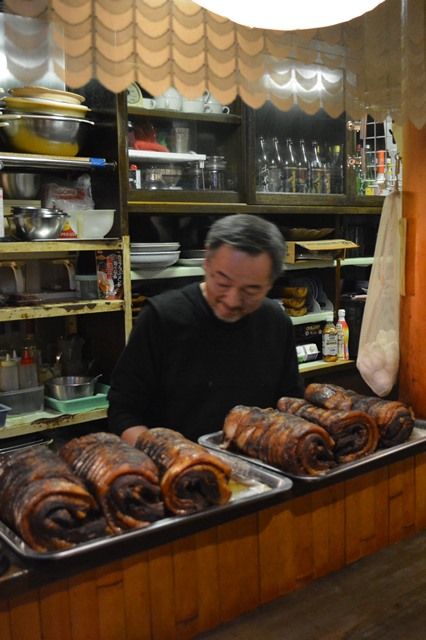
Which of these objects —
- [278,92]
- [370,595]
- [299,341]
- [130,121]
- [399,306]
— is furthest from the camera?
[299,341]

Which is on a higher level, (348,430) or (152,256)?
(152,256)

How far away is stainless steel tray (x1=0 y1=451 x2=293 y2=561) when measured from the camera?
47.6 inches

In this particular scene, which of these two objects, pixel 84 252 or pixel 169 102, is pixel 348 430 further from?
pixel 169 102

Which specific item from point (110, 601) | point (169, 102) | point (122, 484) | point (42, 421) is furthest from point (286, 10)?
point (42, 421)

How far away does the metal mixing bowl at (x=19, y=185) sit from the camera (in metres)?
3.16

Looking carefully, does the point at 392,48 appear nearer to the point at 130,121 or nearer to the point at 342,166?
the point at 130,121

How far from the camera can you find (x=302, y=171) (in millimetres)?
4207

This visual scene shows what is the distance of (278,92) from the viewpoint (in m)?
2.18

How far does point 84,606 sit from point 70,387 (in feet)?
6.55

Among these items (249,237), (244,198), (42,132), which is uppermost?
(42,132)

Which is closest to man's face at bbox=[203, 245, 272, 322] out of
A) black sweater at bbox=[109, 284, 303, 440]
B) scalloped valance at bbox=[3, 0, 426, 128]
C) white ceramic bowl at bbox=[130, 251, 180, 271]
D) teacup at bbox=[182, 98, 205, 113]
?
black sweater at bbox=[109, 284, 303, 440]

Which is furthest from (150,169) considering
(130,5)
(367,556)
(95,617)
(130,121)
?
(95,617)

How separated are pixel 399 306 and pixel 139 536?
184cm

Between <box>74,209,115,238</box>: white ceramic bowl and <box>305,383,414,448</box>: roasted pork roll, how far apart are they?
5.47 feet
